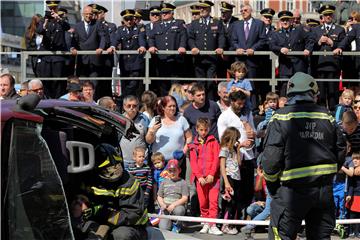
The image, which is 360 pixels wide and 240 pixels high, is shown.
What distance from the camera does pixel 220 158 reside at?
1091 cm

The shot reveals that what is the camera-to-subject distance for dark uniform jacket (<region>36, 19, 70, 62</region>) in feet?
48.2

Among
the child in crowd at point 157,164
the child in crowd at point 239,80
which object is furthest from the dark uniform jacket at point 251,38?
the child in crowd at point 157,164

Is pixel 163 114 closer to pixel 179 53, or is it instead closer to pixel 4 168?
pixel 179 53

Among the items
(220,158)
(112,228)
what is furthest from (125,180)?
(220,158)

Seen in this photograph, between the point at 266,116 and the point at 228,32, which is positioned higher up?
the point at 228,32

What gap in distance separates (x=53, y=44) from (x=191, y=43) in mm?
2625

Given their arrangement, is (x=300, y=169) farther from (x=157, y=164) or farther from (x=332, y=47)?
(x=332, y=47)

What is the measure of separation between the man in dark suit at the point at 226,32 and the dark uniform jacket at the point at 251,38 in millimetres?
172

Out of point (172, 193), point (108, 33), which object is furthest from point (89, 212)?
point (108, 33)

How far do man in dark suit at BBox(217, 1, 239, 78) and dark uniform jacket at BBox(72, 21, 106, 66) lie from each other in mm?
2241

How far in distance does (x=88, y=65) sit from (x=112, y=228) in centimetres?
963

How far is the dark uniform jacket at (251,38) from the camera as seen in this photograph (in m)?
14.3

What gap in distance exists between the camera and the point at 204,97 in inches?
474

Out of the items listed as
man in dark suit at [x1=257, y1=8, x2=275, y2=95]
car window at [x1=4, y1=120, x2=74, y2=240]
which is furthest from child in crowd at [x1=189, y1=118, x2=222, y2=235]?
car window at [x1=4, y1=120, x2=74, y2=240]
